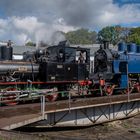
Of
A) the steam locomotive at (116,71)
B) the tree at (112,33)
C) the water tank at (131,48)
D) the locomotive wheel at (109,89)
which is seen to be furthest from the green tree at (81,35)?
the locomotive wheel at (109,89)

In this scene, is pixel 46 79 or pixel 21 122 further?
pixel 46 79

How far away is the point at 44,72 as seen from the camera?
17.3 metres

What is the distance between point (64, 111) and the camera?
15156 millimetres

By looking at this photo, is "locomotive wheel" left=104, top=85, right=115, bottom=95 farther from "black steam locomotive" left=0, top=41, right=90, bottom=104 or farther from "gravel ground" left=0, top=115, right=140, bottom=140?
"gravel ground" left=0, top=115, right=140, bottom=140

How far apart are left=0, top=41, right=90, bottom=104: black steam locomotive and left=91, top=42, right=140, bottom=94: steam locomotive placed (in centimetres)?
195

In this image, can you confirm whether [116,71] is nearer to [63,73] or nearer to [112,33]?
[63,73]

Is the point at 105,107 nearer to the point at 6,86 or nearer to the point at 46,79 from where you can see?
the point at 46,79

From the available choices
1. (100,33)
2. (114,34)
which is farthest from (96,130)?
(100,33)

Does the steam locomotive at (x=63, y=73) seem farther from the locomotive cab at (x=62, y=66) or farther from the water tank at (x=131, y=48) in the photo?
the water tank at (x=131, y=48)

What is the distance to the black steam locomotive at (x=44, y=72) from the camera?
16000 millimetres

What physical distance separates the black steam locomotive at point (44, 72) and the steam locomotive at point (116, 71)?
6.41ft

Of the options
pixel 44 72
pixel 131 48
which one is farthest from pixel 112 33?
pixel 44 72

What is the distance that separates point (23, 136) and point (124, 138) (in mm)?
7996

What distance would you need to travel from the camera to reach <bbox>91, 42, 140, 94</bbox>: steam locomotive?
21.0m
